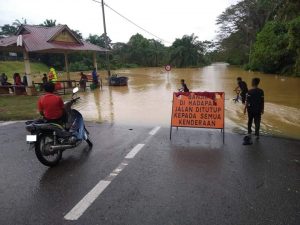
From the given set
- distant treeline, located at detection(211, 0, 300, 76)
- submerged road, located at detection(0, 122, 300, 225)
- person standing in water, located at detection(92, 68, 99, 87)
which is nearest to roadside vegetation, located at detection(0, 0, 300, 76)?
distant treeline, located at detection(211, 0, 300, 76)

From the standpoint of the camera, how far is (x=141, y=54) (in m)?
79.6

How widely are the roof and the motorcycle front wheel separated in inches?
519

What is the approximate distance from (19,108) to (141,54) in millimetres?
67668

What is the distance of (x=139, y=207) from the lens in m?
4.12

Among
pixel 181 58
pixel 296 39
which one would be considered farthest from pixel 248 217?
pixel 181 58

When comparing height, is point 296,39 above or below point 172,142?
above

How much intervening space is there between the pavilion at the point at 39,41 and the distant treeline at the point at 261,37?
43.6 ft

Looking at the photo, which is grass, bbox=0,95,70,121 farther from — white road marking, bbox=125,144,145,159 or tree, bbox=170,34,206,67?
tree, bbox=170,34,206,67

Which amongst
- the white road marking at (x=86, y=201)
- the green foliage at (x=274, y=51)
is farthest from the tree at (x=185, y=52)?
the white road marking at (x=86, y=201)

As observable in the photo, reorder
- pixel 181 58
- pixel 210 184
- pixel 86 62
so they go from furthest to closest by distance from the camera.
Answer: pixel 181 58 < pixel 86 62 < pixel 210 184

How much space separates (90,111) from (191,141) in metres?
6.76

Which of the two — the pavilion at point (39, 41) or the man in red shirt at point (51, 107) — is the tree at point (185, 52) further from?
the man in red shirt at point (51, 107)

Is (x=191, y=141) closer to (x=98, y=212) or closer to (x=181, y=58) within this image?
(x=98, y=212)

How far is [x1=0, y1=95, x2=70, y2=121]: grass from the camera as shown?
37.7ft
